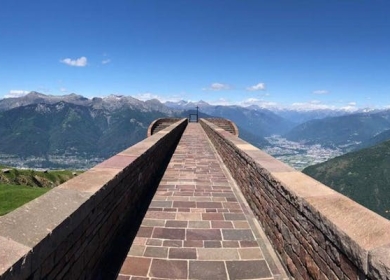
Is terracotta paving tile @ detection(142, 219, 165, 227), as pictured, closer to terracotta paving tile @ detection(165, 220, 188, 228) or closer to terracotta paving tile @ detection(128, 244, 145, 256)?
terracotta paving tile @ detection(165, 220, 188, 228)

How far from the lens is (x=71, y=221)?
2.88m

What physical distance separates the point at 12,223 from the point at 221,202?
5.09m

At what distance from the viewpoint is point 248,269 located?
13.9 ft

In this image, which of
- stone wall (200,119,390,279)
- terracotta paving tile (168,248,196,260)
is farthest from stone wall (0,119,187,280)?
stone wall (200,119,390,279)

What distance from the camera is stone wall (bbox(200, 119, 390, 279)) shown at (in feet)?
7.98

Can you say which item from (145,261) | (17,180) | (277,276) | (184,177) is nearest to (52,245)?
(145,261)

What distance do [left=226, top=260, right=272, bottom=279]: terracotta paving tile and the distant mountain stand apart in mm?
141620

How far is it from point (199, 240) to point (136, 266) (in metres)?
1.22

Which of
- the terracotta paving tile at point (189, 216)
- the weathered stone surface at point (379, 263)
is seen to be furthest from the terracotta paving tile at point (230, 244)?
the weathered stone surface at point (379, 263)

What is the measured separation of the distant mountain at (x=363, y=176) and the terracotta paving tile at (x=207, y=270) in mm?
141925

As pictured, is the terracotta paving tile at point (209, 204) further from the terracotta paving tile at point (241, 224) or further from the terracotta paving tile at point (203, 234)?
the terracotta paving tile at point (203, 234)

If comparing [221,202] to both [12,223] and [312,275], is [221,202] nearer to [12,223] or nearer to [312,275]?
[312,275]

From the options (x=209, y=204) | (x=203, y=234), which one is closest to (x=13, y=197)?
(x=209, y=204)

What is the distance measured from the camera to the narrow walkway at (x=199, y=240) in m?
4.15
